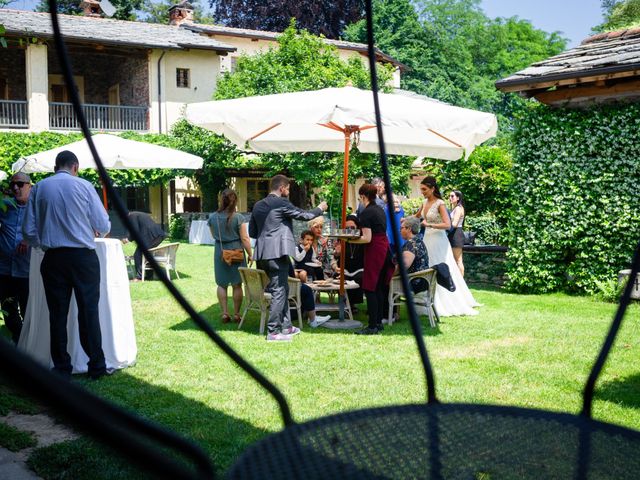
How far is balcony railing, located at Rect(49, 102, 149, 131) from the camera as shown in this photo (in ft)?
81.5

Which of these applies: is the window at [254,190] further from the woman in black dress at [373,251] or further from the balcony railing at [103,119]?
the woman in black dress at [373,251]

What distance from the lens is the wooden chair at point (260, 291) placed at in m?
7.02

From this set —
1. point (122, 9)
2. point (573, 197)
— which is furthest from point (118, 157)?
point (122, 9)

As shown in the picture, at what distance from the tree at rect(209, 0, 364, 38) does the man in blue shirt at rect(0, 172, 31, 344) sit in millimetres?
32654

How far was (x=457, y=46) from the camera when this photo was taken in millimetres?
43562

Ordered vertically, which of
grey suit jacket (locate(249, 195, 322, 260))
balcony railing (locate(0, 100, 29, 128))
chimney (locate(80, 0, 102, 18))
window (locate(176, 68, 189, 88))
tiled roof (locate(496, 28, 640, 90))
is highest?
chimney (locate(80, 0, 102, 18))

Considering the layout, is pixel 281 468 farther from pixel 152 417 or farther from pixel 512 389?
pixel 512 389

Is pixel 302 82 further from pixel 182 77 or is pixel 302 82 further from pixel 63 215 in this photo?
pixel 63 215

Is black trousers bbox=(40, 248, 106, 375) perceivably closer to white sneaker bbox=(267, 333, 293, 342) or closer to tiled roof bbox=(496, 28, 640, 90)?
white sneaker bbox=(267, 333, 293, 342)

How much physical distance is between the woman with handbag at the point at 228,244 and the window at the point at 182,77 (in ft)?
64.8

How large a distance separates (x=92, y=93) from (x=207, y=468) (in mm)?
29404

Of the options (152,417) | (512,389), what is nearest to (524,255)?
(512,389)

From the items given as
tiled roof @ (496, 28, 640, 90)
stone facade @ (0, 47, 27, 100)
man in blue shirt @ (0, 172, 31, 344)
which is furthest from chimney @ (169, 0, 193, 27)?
man in blue shirt @ (0, 172, 31, 344)

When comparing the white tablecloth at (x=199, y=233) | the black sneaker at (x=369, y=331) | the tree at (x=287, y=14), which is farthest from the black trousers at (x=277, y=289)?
the tree at (x=287, y=14)
